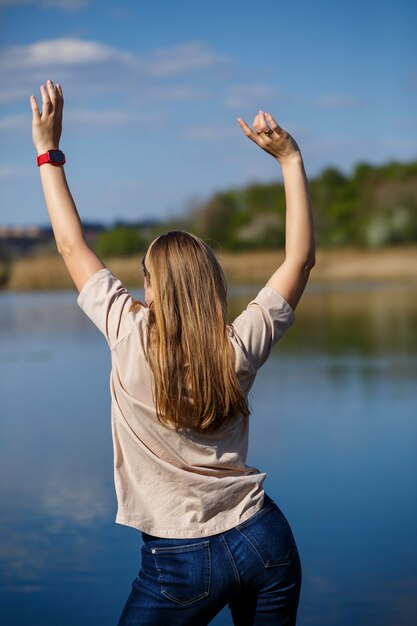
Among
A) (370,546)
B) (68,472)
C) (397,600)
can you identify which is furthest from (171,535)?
(68,472)

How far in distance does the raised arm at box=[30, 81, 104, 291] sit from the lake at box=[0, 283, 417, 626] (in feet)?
4.32

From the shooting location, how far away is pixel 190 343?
1.45 metres

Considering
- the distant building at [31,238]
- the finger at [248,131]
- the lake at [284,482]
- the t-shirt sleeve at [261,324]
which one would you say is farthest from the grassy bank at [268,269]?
the t-shirt sleeve at [261,324]

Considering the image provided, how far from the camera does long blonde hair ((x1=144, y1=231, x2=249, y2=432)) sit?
1.44 metres

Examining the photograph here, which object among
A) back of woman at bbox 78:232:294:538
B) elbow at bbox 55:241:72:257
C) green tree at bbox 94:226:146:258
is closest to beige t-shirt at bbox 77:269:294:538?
back of woman at bbox 78:232:294:538

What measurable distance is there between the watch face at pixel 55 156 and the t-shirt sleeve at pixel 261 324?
42 cm

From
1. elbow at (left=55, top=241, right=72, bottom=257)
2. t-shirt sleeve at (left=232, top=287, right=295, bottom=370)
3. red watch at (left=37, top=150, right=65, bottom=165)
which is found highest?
red watch at (left=37, top=150, right=65, bottom=165)

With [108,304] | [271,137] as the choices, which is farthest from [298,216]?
[108,304]

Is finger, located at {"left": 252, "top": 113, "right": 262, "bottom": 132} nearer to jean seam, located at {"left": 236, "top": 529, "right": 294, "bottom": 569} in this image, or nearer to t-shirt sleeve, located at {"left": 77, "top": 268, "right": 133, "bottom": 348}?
t-shirt sleeve, located at {"left": 77, "top": 268, "right": 133, "bottom": 348}

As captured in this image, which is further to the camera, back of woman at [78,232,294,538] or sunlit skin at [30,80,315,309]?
sunlit skin at [30,80,315,309]

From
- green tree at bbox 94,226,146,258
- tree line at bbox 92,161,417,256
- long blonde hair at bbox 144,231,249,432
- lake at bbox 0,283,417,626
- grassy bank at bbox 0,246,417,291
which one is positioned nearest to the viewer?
long blonde hair at bbox 144,231,249,432

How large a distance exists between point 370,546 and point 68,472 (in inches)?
62.0

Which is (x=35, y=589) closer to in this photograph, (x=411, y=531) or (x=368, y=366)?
(x=411, y=531)

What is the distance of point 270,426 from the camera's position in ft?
16.7
